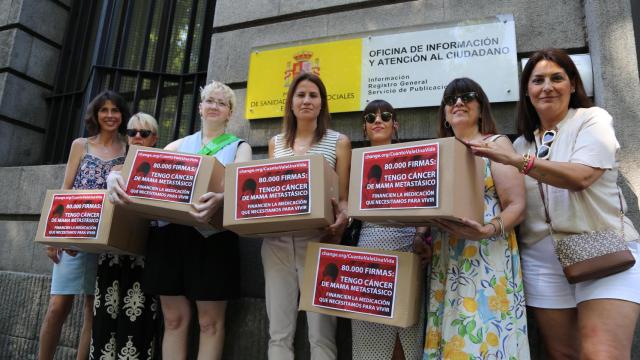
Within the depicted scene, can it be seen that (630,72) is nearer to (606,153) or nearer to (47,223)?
(606,153)

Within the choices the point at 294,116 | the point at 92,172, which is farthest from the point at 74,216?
the point at 294,116

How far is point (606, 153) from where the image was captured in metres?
2.03

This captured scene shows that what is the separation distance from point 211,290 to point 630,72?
3361 millimetres

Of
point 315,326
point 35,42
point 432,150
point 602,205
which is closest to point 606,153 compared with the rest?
point 602,205

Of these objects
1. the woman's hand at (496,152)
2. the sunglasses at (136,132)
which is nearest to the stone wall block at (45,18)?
the sunglasses at (136,132)

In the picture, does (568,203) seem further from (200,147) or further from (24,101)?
(24,101)

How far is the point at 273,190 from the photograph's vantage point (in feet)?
7.77

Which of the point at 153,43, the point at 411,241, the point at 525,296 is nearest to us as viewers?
the point at 525,296

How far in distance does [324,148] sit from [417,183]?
3.20ft

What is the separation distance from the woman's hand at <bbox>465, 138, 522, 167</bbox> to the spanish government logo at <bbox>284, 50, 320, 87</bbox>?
7.77 ft

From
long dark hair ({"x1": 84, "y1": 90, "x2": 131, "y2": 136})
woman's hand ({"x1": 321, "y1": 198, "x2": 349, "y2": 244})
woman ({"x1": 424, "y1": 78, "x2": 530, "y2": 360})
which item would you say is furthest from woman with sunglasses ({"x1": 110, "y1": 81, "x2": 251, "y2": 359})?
woman ({"x1": 424, "y1": 78, "x2": 530, "y2": 360})

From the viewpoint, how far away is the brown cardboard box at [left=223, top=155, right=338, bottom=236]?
2287mm

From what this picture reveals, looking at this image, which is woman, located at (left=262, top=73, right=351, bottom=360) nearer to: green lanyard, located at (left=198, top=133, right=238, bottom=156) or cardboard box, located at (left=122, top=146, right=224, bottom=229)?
green lanyard, located at (left=198, top=133, right=238, bottom=156)

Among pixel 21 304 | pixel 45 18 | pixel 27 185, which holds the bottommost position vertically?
pixel 21 304
